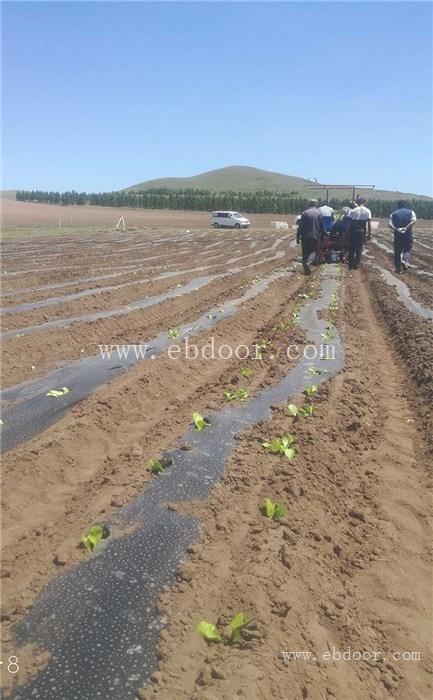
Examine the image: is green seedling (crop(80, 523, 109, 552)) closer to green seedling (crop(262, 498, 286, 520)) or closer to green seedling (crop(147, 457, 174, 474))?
green seedling (crop(147, 457, 174, 474))

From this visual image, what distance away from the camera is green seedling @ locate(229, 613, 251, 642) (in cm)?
244

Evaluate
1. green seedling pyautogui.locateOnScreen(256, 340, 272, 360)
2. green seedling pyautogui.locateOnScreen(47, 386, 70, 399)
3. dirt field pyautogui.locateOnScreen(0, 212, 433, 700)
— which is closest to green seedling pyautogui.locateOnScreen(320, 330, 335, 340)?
dirt field pyautogui.locateOnScreen(0, 212, 433, 700)

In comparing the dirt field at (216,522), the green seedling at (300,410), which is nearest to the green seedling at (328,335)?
the dirt field at (216,522)

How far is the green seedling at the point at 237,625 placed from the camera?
8.00ft

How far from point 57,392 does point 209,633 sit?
12.7ft

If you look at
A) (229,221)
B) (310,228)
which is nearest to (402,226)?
(310,228)

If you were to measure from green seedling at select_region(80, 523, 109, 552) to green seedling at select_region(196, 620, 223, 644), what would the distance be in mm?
937

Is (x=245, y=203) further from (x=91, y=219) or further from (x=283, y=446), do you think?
(x=283, y=446)

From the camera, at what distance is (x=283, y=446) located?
4.28 meters

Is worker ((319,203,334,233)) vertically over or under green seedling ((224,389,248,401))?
over

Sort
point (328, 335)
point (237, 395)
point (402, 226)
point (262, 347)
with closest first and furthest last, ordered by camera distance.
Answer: point (237, 395), point (262, 347), point (328, 335), point (402, 226)

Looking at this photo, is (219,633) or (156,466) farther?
(156,466)

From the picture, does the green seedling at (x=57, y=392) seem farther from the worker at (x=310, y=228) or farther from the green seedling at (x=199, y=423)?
the worker at (x=310, y=228)

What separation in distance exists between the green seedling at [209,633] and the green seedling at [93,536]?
94 cm
